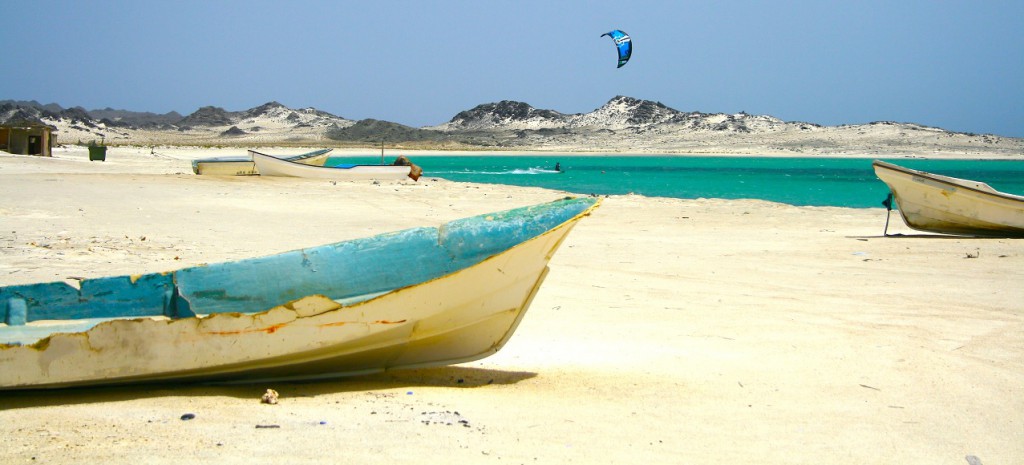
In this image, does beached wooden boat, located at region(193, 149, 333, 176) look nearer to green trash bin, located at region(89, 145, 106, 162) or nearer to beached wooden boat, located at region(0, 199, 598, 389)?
green trash bin, located at region(89, 145, 106, 162)

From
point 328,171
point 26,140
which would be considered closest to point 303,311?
point 328,171

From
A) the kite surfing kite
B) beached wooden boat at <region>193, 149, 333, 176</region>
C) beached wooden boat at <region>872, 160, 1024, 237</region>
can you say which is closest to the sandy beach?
beached wooden boat at <region>872, 160, 1024, 237</region>

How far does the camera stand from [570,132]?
101000mm

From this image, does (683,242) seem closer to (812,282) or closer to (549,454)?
(812,282)

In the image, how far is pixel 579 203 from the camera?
4.46m

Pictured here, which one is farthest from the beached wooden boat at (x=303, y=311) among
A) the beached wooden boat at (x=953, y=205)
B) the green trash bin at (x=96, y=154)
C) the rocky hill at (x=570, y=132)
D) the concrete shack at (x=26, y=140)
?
the rocky hill at (x=570, y=132)

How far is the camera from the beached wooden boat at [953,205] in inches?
476

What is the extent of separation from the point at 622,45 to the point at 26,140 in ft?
68.2

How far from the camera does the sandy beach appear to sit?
3436 mm

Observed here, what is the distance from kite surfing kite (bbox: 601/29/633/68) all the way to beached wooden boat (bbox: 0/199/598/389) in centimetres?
1259

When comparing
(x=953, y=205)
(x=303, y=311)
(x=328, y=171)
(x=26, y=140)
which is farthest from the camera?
(x=26, y=140)

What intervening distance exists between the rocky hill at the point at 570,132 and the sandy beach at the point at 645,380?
6367 centimetres

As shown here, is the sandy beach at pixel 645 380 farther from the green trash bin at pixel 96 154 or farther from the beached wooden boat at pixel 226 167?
the green trash bin at pixel 96 154

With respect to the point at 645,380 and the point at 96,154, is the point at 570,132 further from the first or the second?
the point at 645,380
